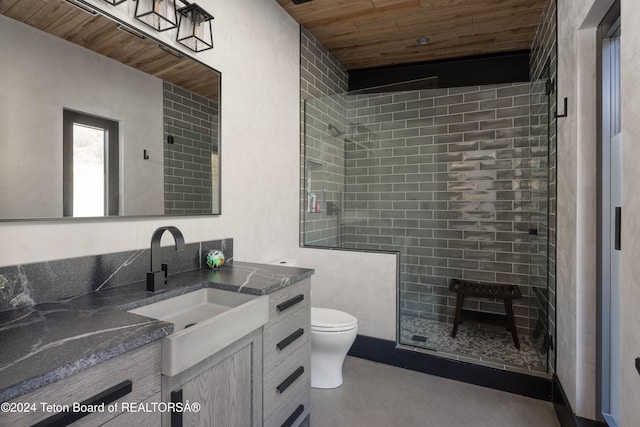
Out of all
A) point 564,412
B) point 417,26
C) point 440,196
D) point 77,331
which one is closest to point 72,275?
point 77,331

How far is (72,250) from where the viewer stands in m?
1.32

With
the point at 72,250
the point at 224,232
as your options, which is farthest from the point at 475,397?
the point at 72,250

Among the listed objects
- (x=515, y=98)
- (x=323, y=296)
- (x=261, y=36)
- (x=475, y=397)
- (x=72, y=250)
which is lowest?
(x=475, y=397)

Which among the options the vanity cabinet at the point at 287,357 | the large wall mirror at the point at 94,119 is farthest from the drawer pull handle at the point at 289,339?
the large wall mirror at the point at 94,119

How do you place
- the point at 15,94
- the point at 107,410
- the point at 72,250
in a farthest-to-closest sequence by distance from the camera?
the point at 72,250 < the point at 15,94 < the point at 107,410

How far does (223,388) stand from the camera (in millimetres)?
1214

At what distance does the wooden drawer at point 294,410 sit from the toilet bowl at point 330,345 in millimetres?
380

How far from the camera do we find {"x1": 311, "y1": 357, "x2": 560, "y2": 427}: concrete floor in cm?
191

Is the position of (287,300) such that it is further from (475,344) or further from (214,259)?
(475,344)

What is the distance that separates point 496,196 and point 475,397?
69.1 inches

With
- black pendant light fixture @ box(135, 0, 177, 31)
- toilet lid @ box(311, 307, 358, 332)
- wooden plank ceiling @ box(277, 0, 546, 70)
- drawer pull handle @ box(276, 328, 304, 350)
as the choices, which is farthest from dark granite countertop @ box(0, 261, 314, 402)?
wooden plank ceiling @ box(277, 0, 546, 70)

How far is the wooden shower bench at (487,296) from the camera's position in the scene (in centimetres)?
283

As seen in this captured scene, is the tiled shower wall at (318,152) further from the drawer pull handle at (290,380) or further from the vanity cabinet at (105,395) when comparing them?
the vanity cabinet at (105,395)

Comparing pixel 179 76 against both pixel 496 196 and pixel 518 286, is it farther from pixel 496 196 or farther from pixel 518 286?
pixel 518 286
